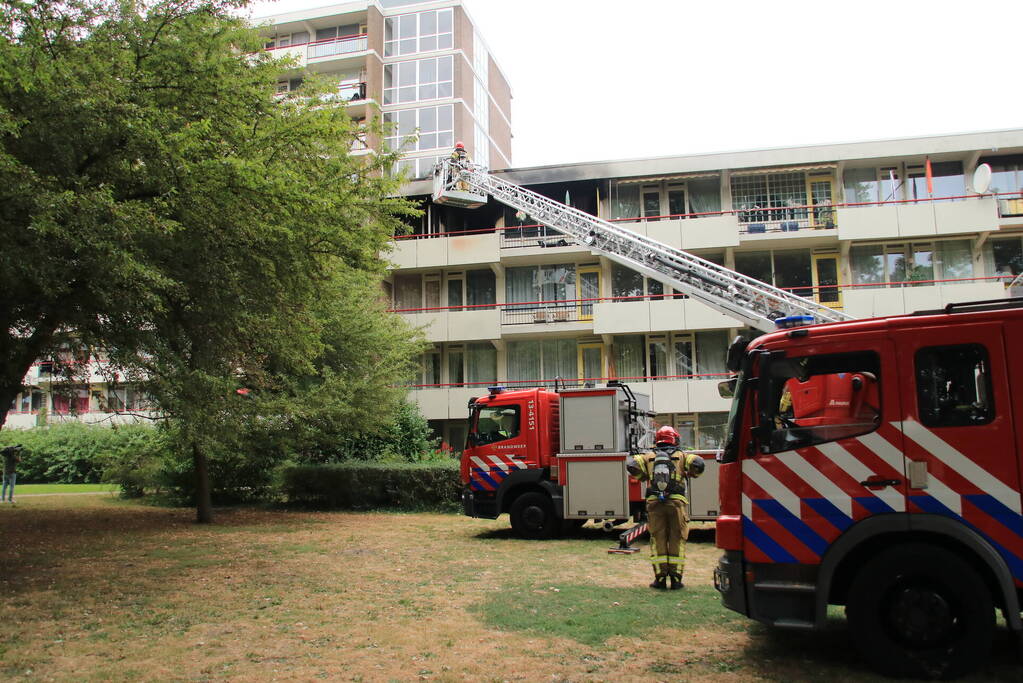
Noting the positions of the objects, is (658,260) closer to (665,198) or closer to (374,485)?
(374,485)

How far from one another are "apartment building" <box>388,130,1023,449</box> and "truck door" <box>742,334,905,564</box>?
17.8 metres

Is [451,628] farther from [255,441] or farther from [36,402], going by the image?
[36,402]

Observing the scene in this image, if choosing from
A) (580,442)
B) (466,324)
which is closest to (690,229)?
(466,324)

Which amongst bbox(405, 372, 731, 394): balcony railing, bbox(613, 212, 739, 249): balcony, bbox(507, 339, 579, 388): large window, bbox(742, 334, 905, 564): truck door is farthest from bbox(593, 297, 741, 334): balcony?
bbox(742, 334, 905, 564): truck door

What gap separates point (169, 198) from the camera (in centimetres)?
935

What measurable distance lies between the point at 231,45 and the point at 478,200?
405 inches

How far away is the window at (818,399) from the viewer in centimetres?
580

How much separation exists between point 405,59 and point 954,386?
123 ft

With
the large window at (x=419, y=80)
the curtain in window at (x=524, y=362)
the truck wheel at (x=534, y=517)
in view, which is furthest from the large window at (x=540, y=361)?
the large window at (x=419, y=80)

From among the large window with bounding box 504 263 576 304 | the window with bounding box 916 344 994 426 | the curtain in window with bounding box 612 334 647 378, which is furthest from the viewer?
the large window with bounding box 504 263 576 304

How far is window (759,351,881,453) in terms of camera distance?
580 centimetres

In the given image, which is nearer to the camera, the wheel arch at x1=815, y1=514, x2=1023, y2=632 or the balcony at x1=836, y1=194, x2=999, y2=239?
the wheel arch at x1=815, y1=514, x2=1023, y2=632

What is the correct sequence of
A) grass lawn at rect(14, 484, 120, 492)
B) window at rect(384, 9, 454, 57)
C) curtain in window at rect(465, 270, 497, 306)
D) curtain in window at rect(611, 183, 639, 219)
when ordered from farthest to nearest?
window at rect(384, 9, 454, 57), curtain in window at rect(465, 270, 497, 306), grass lawn at rect(14, 484, 120, 492), curtain in window at rect(611, 183, 639, 219)

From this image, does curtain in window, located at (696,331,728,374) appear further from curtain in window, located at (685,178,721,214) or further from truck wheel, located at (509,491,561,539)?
truck wheel, located at (509,491,561,539)
